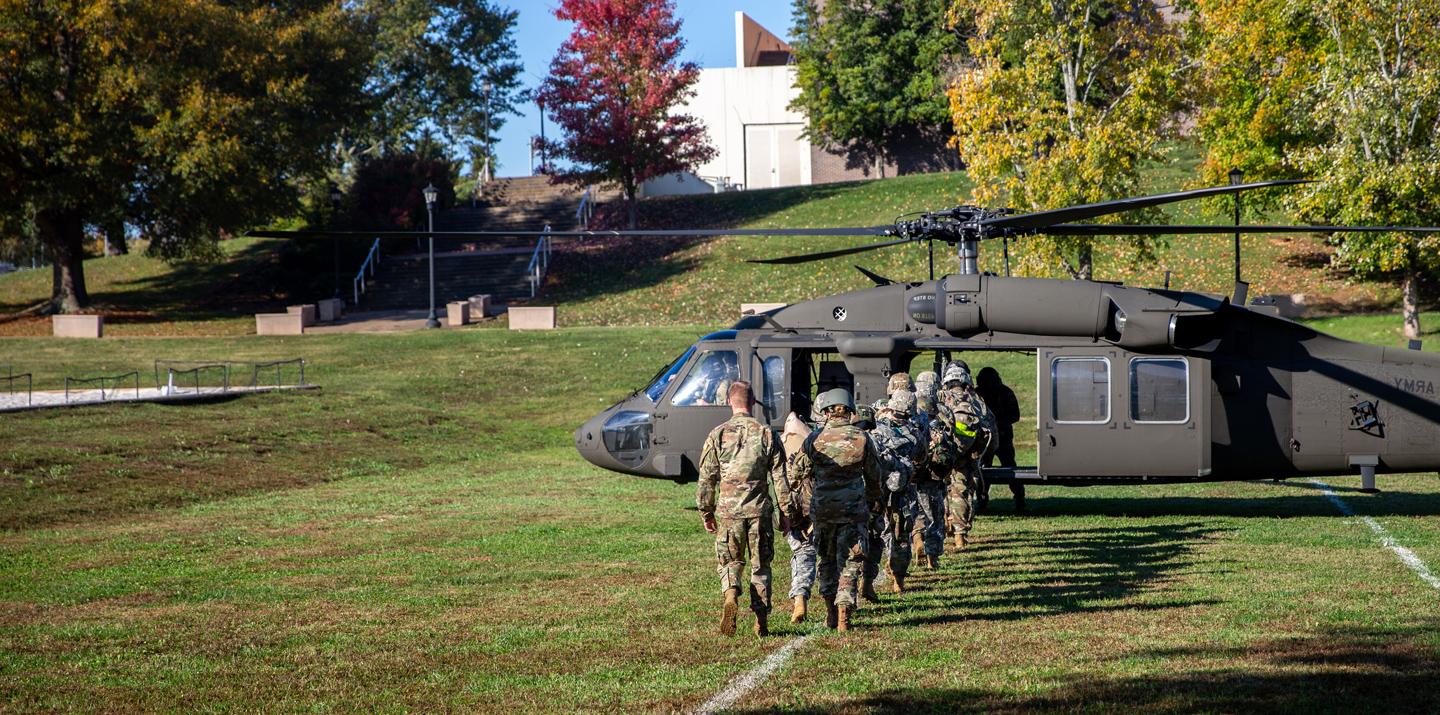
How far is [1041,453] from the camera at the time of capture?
1588cm

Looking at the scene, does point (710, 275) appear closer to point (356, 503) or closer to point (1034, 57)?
point (1034, 57)

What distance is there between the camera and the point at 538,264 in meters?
51.8

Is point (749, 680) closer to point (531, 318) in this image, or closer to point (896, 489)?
point (896, 489)

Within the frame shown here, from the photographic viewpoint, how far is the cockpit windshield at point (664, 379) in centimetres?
1662

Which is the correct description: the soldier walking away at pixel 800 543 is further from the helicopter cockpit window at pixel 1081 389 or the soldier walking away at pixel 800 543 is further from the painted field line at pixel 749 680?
the helicopter cockpit window at pixel 1081 389

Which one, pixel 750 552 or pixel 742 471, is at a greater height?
pixel 742 471

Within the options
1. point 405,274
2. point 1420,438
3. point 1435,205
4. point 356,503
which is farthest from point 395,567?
point 405,274

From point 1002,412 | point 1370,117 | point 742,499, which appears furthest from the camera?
point 1370,117

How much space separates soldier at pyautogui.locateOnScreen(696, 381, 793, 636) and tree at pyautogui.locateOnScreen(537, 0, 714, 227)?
44.6m

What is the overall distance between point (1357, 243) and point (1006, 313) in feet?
69.7

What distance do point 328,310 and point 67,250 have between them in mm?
9625

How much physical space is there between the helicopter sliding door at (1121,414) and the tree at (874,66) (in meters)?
47.3

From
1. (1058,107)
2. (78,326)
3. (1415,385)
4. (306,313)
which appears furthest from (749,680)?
(78,326)

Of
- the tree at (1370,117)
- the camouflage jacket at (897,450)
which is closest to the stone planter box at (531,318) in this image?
the tree at (1370,117)
